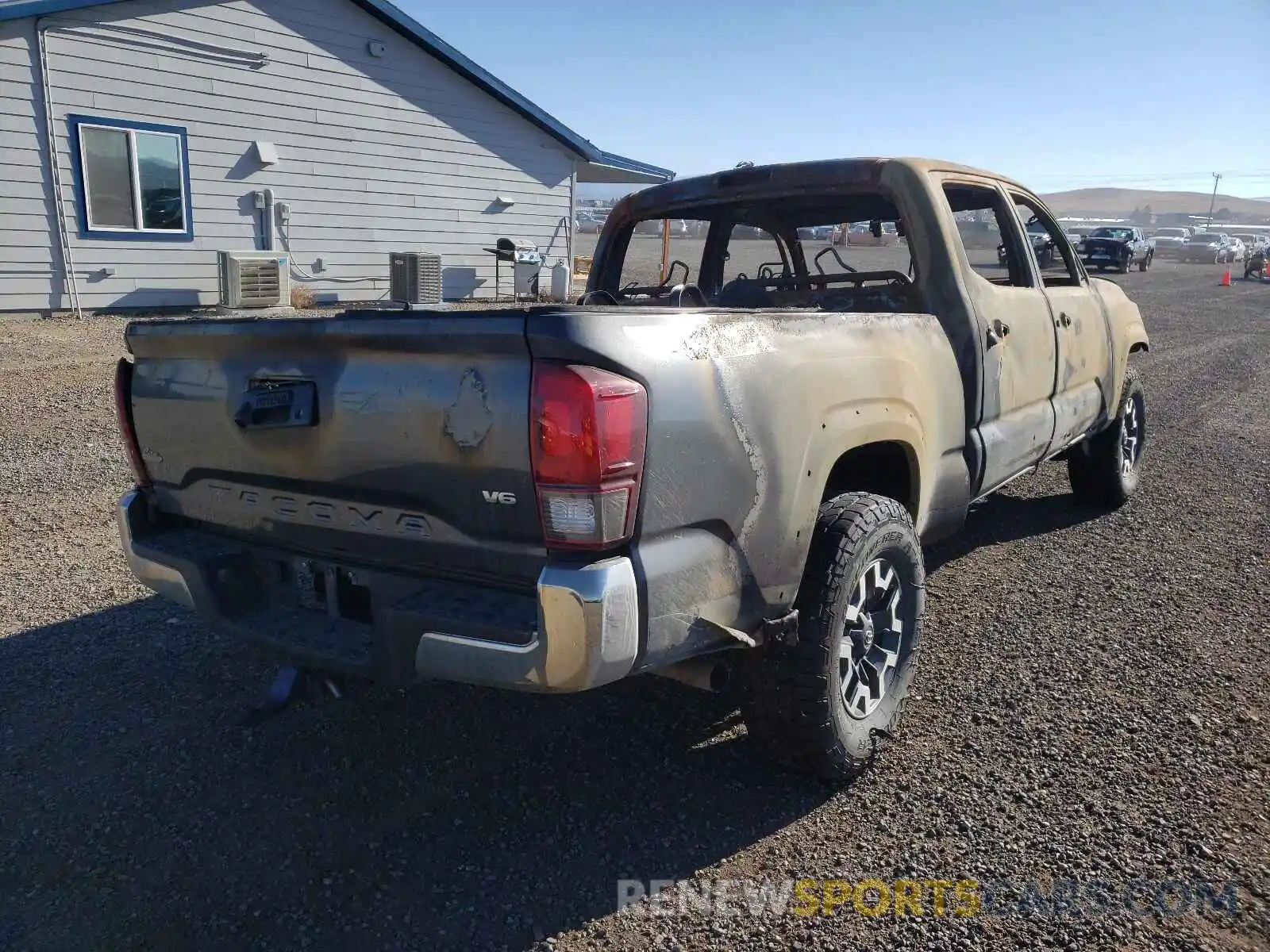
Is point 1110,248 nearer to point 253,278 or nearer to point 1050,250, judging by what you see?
point 253,278

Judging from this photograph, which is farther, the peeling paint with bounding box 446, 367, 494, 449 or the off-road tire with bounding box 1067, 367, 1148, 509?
the off-road tire with bounding box 1067, 367, 1148, 509

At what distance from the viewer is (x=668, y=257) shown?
24812mm

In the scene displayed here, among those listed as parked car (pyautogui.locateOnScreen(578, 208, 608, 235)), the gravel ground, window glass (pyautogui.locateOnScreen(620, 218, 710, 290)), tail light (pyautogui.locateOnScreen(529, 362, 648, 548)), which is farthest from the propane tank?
parked car (pyautogui.locateOnScreen(578, 208, 608, 235))

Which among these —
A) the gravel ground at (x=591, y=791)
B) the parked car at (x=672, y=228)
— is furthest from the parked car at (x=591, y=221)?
the gravel ground at (x=591, y=791)

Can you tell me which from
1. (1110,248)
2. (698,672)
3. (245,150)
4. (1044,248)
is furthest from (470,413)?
(1110,248)

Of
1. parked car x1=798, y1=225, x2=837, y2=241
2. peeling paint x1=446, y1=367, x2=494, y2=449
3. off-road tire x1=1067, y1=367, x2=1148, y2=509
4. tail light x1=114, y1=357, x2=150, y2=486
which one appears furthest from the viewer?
off-road tire x1=1067, y1=367, x2=1148, y2=509

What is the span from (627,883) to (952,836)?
96 centimetres

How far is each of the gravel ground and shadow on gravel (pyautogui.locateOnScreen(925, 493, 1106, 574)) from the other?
63 centimetres

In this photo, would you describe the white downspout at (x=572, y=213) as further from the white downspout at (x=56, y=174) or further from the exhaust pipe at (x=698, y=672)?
the exhaust pipe at (x=698, y=672)

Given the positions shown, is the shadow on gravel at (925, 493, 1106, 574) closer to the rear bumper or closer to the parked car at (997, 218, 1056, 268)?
the parked car at (997, 218, 1056, 268)

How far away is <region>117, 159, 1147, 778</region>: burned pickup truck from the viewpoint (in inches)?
89.2

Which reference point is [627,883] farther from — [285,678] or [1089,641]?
[1089,641]

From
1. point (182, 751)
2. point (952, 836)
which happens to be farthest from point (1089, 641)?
point (182, 751)

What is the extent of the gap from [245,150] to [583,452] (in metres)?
13.5
